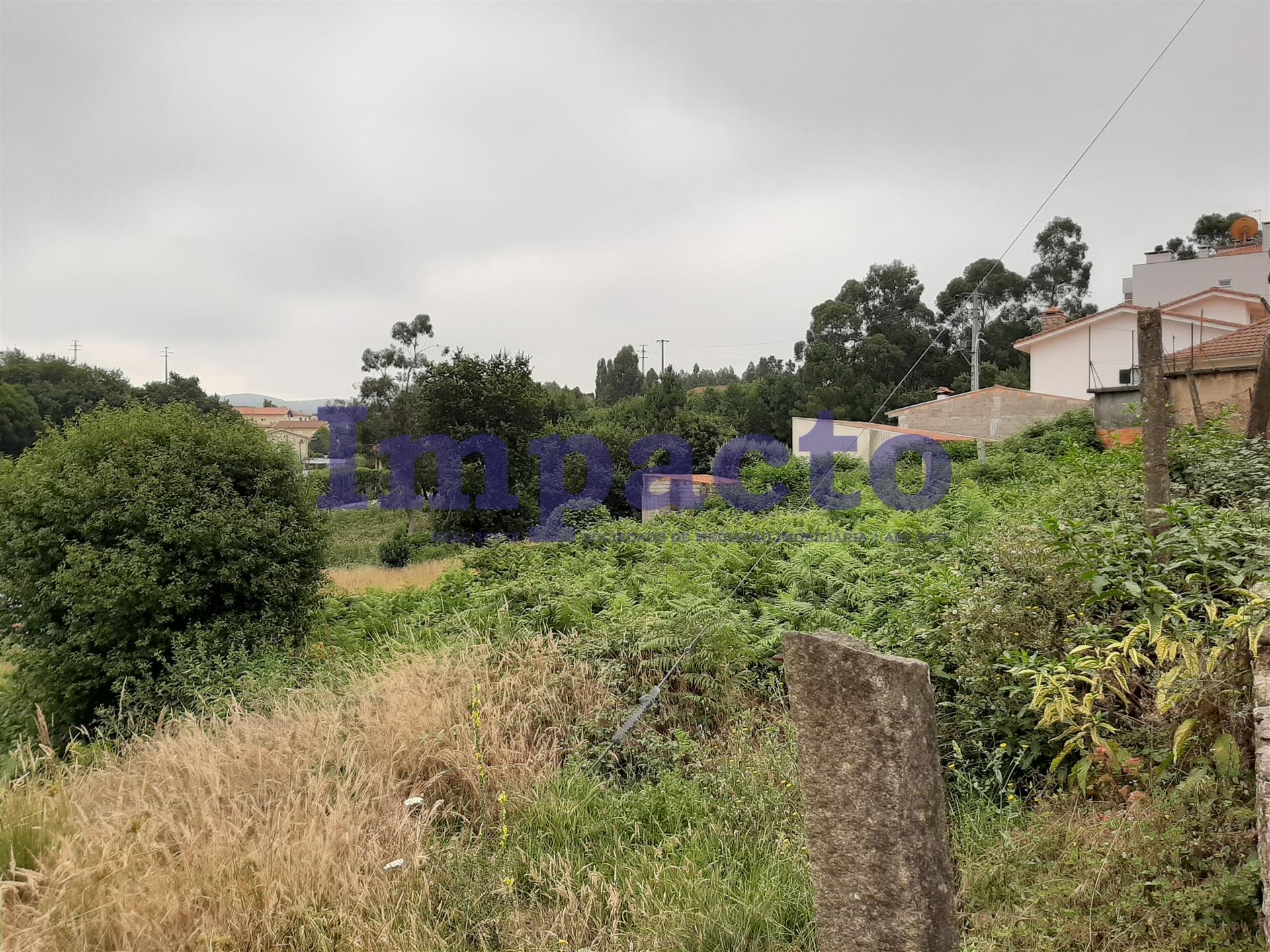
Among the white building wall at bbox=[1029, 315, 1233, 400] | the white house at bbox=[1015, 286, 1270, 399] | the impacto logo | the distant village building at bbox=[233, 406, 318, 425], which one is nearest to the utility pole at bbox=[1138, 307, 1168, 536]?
the impacto logo

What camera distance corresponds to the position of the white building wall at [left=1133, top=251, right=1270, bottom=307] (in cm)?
2885

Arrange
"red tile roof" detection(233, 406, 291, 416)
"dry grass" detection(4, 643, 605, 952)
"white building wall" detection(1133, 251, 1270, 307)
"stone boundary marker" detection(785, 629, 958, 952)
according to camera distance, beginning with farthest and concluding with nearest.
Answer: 1. "red tile roof" detection(233, 406, 291, 416)
2. "white building wall" detection(1133, 251, 1270, 307)
3. "dry grass" detection(4, 643, 605, 952)
4. "stone boundary marker" detection(785, 629, 958, 952)

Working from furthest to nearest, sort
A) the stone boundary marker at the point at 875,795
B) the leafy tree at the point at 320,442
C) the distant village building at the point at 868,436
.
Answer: the leafy tree at the point at 320,442, the distant village building at the point at 868,436, the stone boundary marker at the point at 875,795

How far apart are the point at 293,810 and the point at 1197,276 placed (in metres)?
36.9

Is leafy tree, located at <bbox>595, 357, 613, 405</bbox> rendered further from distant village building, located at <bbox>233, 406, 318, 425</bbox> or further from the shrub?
the shrub

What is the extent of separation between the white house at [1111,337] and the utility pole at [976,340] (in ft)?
6.47

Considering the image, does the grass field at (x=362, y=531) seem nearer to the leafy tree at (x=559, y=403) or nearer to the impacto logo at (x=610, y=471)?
the impacto logo at (x=610, y=471)

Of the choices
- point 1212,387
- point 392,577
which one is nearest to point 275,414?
point 392,577

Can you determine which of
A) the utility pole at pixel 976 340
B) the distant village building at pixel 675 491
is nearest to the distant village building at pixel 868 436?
the utility pole at pixel 976 340

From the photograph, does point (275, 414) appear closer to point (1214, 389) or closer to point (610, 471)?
point (610, 471)

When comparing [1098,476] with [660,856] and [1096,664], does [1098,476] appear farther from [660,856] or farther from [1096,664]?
[660,856]

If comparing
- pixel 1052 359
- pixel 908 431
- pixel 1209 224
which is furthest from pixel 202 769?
pixel 1209 224

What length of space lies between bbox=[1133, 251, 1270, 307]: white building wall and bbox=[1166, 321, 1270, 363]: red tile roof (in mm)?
13518

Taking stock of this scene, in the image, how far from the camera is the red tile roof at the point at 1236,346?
582 inches
